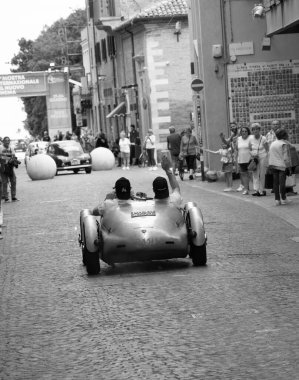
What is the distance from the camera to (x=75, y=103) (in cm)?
10375

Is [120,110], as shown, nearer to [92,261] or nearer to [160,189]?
[160,189]

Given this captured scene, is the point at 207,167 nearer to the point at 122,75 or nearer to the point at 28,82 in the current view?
the point at 122,75

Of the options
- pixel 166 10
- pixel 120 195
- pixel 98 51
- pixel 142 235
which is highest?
pixel 166 10

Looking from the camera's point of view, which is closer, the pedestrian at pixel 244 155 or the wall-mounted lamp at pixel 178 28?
the pedestrian at pixel 244 155

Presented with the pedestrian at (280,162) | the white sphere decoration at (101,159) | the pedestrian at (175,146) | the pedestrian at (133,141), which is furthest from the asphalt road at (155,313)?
the pedestrian at (133,141)

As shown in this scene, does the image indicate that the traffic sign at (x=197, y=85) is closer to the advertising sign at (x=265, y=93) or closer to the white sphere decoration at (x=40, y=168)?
the advertising sign at (x=265, y=93)

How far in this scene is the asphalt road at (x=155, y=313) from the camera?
839 cm

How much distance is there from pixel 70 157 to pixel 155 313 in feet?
144

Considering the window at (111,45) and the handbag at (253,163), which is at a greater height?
the window at (111,45)

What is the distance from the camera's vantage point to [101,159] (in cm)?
5506

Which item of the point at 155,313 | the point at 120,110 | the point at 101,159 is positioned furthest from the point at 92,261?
the point at 120,110

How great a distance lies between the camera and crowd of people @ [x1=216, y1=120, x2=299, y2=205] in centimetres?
2522

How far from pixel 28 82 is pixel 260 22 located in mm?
55244

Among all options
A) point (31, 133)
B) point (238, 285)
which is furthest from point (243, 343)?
point (31, 133)
